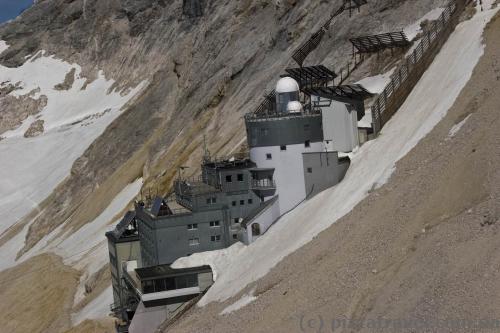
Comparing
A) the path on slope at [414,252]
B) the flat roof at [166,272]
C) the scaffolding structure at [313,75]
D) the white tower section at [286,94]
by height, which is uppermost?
the scaffolding structure at [313,75]

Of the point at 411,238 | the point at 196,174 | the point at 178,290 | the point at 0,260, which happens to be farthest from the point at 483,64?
the point at 0,260

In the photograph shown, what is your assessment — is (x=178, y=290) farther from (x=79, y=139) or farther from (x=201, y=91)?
(x=79, y=139)

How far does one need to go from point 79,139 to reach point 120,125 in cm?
1330

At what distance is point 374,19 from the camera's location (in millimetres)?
59156

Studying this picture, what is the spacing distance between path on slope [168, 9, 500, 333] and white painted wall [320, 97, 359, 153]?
8585mm

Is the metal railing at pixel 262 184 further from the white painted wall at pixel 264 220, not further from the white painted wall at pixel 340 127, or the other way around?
the white painted wall at pixel 340 127

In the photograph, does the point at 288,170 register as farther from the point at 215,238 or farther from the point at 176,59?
the point at 176,59

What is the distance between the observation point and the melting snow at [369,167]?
121 ft

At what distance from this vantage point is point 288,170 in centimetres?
4438

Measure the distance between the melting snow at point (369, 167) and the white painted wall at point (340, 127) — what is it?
125cm

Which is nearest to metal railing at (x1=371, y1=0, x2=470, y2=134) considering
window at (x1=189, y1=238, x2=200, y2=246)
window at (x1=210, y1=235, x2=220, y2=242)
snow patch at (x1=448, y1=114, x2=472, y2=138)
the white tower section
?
the white tower section

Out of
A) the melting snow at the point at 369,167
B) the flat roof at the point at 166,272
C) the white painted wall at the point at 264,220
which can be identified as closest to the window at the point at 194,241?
the melting snow at the point at 369,167

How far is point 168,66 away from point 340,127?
60.7 metres

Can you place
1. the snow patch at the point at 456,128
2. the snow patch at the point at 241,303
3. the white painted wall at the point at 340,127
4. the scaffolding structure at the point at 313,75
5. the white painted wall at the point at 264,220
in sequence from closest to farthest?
the snow patch at the point at 241,303
the snow patch at the point at 456,128
the white painted wall at the point at 264,220
the white painted wall at the point at 340,127
the scaffolding structure at the point at 313,75
